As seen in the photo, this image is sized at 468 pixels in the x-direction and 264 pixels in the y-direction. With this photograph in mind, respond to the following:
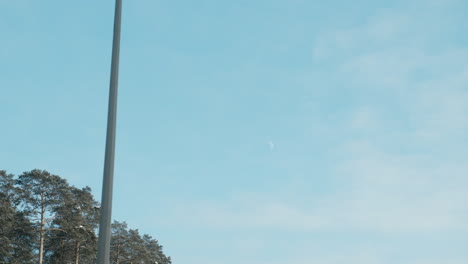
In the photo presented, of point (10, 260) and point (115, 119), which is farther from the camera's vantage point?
point (10, 260)

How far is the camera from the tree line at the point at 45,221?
65125mm

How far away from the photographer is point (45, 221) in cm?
6625

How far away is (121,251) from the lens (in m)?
92.4

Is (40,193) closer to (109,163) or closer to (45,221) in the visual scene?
(45,221)

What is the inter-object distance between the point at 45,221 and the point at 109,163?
55370 mm

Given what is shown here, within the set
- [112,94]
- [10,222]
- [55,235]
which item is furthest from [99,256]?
[55,235]

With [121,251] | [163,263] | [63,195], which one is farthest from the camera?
[163,263]

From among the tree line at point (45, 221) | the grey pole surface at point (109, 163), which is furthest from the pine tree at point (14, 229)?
the grey pole surface at point (109, 163)

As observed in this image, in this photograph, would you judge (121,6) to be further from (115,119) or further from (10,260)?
(10,260)

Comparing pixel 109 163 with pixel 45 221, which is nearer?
pixel 109 163

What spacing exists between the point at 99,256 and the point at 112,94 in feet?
11.8

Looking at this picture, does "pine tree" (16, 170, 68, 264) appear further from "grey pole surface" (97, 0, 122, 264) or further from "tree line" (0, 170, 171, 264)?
"grey pole surface" (97, 0, 122, 264)

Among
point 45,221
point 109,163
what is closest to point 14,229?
point 45,221

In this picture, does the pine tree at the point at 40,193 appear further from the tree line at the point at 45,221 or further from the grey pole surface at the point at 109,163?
the grey pole surface at the point at 109,163
